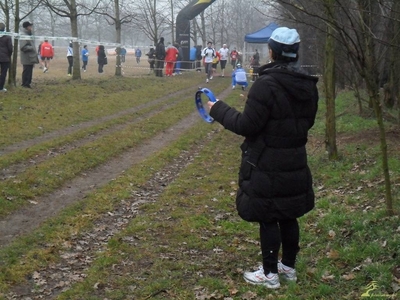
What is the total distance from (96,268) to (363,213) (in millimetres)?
3187

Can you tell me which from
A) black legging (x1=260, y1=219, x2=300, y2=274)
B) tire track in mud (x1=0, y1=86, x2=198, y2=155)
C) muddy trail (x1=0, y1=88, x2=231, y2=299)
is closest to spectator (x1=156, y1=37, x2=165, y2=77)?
tire track in mud (x1=0, y1=86, x2=198, y2=155)

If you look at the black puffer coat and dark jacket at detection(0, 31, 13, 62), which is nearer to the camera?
the black puffer coat

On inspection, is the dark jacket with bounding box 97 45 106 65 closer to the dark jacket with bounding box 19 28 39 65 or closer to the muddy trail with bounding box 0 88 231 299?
the dark jacket with bounding box 19 28 39 65

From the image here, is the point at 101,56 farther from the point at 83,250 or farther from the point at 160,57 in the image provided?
→ the point at 83,250

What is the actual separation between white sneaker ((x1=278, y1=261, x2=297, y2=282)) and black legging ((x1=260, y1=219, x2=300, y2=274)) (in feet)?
0.18

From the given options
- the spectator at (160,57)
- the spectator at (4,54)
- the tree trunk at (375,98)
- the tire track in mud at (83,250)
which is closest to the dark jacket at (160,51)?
the spectator at (160,57)

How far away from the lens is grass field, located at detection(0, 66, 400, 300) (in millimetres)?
5016

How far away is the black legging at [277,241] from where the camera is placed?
4.52m

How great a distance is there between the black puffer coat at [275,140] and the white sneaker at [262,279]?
2.08 ft

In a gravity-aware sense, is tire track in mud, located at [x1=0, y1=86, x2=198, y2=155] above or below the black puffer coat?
below

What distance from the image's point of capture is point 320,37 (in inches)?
568

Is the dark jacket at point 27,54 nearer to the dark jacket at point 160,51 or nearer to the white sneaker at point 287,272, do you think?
the dark jacket at point 160,51

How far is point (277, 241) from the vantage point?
179 inches

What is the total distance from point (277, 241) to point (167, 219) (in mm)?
2807
